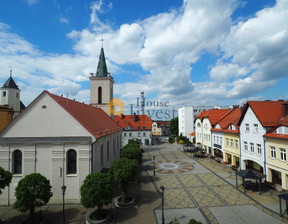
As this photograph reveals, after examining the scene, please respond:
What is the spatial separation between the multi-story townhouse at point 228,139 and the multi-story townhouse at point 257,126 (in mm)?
1877

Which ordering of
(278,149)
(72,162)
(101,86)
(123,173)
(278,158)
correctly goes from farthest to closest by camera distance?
(101,86), (278,149), (278,158), (72,162), (123,173)

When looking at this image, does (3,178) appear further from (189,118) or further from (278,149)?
(189,118)

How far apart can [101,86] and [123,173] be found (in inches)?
982

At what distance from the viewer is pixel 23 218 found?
14.6m

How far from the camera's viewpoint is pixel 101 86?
36812mm

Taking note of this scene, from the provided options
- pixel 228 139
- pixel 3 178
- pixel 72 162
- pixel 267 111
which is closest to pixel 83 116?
pixel 72 162

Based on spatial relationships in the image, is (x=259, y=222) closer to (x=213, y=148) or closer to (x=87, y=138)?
(x=87, y=138)

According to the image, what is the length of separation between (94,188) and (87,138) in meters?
5.29

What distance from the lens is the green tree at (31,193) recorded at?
12.9 m

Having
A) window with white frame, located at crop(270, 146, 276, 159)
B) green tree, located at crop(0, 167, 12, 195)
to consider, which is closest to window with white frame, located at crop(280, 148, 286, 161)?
window with white frame, located at crop(270, 146, 276, 159)

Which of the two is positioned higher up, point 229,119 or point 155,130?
point 229,119

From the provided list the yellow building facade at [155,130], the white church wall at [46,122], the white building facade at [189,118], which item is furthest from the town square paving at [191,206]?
the yellow building facade at [155,130]

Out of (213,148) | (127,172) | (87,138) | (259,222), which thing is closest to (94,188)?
(127,172)

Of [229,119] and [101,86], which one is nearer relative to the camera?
[229,119]
